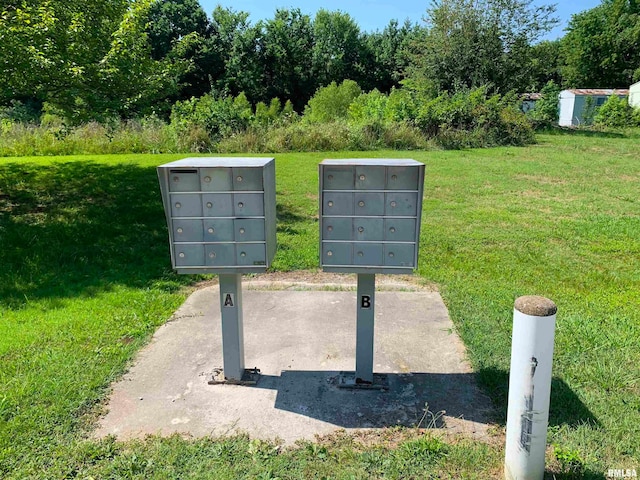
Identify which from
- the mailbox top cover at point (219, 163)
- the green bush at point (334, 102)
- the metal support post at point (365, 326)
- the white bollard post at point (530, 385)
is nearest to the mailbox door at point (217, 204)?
the mailbox top cover at point (219, 163)

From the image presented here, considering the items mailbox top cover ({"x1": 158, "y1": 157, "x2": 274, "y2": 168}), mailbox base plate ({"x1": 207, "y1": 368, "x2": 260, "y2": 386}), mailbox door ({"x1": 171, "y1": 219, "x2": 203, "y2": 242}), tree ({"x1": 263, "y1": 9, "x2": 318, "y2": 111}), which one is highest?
tree ({"x1": 263, "y1": 9, "x2": 318, "y2": 111})

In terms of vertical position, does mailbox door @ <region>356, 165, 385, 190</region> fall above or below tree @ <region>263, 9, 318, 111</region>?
below

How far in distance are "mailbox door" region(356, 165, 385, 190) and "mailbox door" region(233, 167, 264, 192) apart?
0.52 meters

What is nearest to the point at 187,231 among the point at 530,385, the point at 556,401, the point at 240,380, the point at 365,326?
the point at 240,380

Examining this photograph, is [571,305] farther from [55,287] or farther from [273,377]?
[55,287]

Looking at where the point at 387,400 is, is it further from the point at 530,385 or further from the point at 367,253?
the point at 530,385

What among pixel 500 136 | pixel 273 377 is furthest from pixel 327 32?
pixel 273 377

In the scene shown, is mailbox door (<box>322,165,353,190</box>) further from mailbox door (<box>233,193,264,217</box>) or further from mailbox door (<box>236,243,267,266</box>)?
mailbox door (<box>236,243,267,266</box>)

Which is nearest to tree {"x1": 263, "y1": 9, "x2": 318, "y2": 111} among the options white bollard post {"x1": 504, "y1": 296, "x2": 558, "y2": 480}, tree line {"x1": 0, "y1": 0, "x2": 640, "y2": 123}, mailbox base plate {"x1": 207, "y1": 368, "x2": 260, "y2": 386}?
tree line {"x1": 0, "y1": 0, "x2": 640, "y2": 123}

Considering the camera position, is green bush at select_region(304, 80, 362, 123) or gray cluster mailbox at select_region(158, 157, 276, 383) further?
green bush at select_region(304, 80, 362, 123)

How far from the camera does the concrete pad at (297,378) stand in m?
2.68

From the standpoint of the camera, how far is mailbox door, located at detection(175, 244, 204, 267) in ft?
9.08

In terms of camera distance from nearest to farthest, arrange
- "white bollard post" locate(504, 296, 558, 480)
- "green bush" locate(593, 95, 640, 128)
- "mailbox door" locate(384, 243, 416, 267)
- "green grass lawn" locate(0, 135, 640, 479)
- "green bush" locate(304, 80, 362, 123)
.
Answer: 1. "white bollard post" locate(504, 296, 558, 480)
2. "green grass lawn" locate(0, 135, 640, 479)
3. "mailbox door" locate(384, 243, 416, 267)
4. "green bush" locate(304, 80, 362, 123)
5. "green bush" locate(593, 95, 640, 128)

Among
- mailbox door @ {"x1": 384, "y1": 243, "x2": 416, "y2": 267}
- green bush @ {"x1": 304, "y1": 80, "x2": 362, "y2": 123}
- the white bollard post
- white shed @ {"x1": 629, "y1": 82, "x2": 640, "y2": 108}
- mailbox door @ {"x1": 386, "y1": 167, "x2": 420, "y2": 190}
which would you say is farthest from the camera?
white shed @ {"x1": 629, "y1": 82, "x2": 640, "y2": 108}
